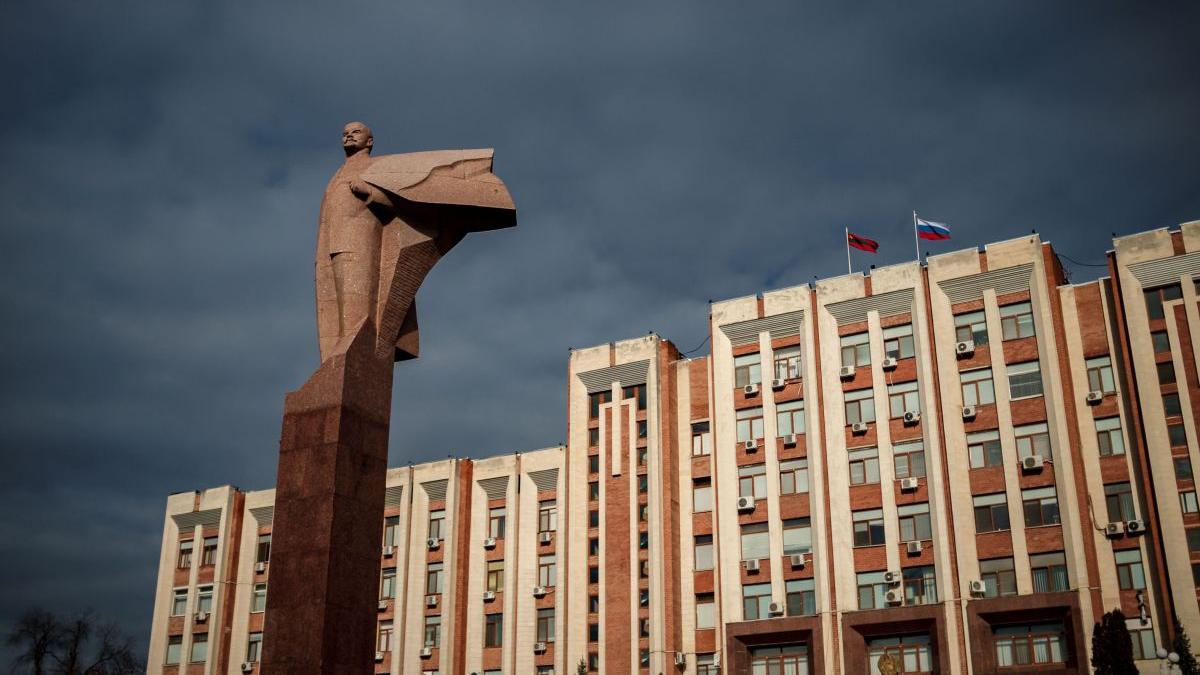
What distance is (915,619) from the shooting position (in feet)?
110

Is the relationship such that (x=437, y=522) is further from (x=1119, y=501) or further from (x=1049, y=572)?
(x=1119, y=501)

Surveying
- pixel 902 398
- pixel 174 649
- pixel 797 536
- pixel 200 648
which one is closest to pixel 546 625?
pixel 797 536

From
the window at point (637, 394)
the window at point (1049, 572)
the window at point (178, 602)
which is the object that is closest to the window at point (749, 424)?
the window at point (637, 394)

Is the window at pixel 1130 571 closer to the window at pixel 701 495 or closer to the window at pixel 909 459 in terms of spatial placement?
the window at pixel 909 459

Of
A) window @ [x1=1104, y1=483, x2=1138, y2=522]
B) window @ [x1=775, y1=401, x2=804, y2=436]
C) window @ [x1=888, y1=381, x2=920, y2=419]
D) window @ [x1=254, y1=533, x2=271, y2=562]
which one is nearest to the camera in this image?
window @ [x1=1104, y1=483, x2=1138, y2=522]

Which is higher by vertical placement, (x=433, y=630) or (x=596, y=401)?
(x=596, y=401)

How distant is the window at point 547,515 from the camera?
4231 cm

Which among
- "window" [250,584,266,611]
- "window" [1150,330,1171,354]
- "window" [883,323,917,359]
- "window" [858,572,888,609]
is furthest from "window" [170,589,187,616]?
"window" [1150,330,1171,354]

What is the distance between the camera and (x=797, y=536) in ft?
120

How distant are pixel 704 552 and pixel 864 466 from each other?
5.97m

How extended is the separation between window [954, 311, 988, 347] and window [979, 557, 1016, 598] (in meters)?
6.58

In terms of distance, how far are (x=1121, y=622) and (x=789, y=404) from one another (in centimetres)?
1309

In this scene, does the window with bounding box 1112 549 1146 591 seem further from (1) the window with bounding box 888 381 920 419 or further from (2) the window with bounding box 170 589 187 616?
(2) the window with bounding box 170 589 187 616

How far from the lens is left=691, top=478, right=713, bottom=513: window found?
38.9 metres
